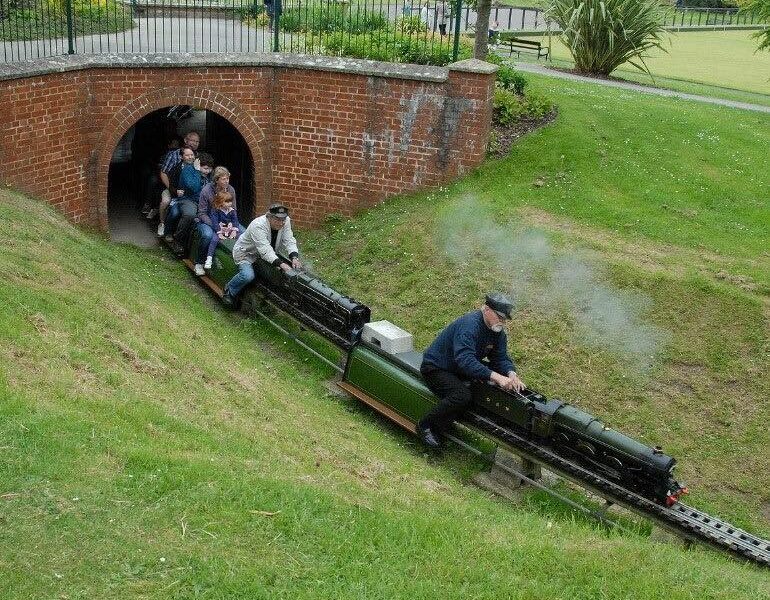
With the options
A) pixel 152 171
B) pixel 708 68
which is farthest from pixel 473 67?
pixel 708 68

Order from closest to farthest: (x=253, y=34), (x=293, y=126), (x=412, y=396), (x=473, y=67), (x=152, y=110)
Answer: (x=412, y=396)
(x=152, y=110)
(x=473, y=67)
(x=293, y=126)
(x=253, y=34)

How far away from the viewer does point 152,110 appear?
14523 mm

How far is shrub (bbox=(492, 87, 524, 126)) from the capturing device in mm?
16406

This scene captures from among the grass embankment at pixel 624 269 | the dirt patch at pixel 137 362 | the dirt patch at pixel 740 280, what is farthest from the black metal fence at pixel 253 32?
the dirt patch at pixel 137 362

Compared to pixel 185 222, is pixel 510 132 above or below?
above

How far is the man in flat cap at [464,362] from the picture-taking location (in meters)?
8.57

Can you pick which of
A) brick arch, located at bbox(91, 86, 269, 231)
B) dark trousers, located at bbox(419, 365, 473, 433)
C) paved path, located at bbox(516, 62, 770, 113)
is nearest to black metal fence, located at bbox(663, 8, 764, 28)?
paved path, located at bbox(516, 62, 770, 113)

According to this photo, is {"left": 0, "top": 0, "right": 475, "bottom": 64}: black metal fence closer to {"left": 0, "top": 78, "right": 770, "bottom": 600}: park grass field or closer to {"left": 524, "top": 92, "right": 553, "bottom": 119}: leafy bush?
{"left": 524, "top": 92, "right": 553, "bottom": 119}: leafy bush

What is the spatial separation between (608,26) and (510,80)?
423 centimetres

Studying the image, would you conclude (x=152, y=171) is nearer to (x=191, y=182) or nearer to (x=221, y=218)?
(x=191, y=182)

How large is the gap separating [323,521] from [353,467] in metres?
1.50

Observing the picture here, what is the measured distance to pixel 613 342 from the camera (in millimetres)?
11180

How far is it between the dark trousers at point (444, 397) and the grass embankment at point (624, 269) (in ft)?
7.07

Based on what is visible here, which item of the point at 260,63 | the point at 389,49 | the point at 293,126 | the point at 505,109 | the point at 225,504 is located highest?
the point at 389,49
